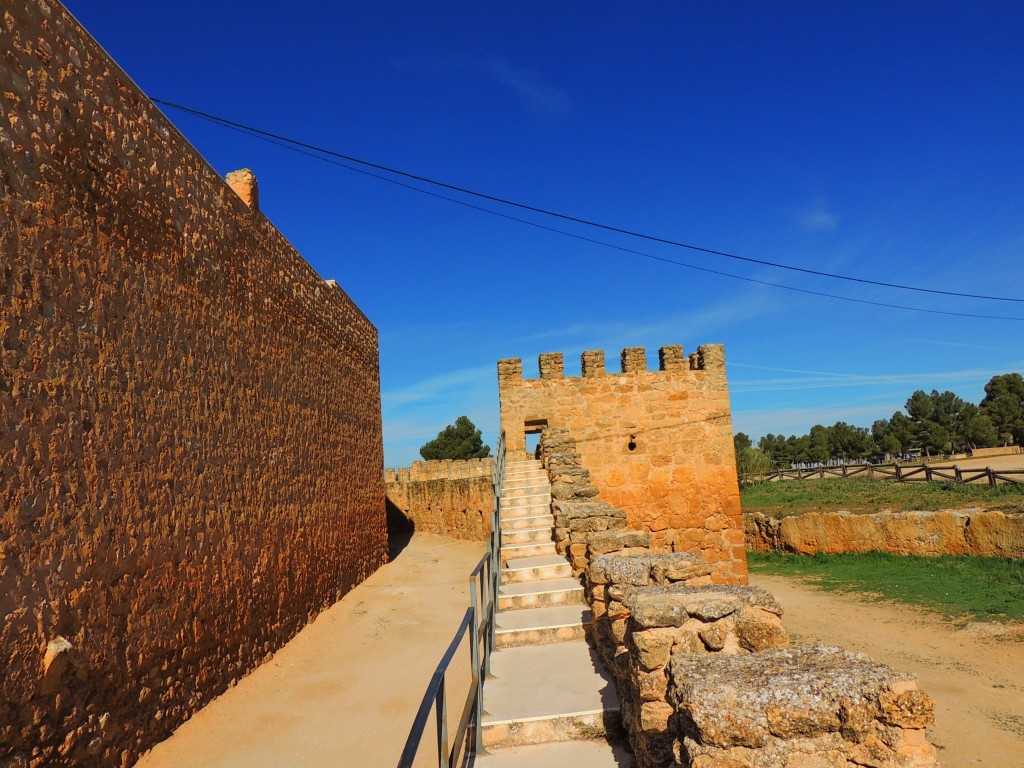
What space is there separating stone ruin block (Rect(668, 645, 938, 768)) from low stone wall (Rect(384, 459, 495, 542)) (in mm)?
13442

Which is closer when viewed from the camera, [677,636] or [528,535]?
[677,636]

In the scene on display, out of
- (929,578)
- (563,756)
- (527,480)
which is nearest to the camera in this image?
(563,756)

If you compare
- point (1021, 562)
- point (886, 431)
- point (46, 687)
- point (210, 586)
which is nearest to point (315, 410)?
point (210, 586)

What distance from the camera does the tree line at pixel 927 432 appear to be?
47.5m

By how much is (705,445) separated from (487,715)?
1054 cm

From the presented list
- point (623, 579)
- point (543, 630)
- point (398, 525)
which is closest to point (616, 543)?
point (543, 630)

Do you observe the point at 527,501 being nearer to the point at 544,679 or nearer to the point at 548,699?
the point at 544,679

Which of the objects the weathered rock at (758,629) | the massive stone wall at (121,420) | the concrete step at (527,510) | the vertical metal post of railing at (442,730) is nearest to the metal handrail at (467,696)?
the vertical metal post of railing at (442,730)

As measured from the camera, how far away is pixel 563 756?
390 centimetres

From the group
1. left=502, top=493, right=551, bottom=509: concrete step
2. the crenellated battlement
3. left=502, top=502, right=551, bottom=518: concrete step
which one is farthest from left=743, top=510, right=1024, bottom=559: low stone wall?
left=502, top=502, right=551, bottom=518: concrete step

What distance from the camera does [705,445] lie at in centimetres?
1383

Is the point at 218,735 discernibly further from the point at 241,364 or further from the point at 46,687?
the point at 241,364

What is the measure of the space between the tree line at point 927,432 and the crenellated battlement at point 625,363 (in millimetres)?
33483

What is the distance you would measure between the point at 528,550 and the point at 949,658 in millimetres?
5567
